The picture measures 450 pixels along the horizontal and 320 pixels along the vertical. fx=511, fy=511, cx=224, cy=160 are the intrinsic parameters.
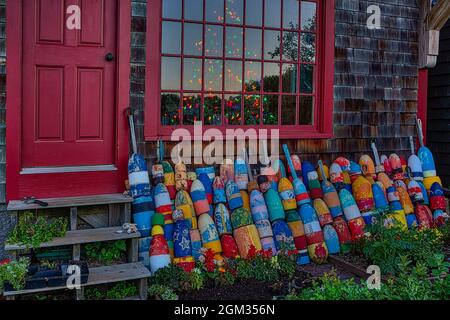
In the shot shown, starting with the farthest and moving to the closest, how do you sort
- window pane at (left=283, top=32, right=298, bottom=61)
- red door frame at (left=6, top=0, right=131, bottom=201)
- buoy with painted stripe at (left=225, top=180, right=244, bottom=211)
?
window pane at (left=283, top=32, right=298, bottom=61) < buoy with painted stripe at (left=225, top=180, right=244, bottom=211) < red door frame at (left=6, top=0, right=131, bottom=201)

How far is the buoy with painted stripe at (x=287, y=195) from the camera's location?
16.1ft

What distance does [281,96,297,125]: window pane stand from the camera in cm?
538

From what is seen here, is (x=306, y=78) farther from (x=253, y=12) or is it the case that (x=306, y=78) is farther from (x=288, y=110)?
(x=253, y=12)

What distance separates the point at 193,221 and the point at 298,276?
1.02 metres

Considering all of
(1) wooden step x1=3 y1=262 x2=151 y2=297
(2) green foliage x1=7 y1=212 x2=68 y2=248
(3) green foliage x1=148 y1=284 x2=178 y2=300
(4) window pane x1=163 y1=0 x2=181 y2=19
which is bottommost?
(3) green foliage x1=148 y1=284 x2=178 y2=300

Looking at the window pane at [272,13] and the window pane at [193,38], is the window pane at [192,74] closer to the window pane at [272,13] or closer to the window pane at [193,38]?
the window pane at [193,38]

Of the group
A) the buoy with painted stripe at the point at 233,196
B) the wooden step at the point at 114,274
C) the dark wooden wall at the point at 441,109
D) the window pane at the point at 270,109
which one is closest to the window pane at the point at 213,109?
the window pane at the point at 270,109

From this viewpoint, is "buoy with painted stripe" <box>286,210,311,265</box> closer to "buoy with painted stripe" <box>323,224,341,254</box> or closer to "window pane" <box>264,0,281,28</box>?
"buoy with painted stripe" <box>323,224,341,254</box>

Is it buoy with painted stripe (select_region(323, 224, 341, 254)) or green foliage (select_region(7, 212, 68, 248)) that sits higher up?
green foliage (select_region(7, 212, 68, 248))

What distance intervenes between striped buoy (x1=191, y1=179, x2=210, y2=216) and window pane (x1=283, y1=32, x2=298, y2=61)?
67.5 inches

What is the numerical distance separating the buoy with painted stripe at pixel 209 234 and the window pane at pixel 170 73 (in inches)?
50.9

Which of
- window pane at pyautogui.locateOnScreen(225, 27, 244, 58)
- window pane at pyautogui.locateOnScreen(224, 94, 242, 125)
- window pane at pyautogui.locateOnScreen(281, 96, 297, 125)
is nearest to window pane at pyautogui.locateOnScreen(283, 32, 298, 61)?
window pane at pyautogui.locateOnScreen(281, 96, 297, 125)

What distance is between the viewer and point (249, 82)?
519 cm

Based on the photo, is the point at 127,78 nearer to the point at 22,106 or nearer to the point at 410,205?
the point at 22,106
